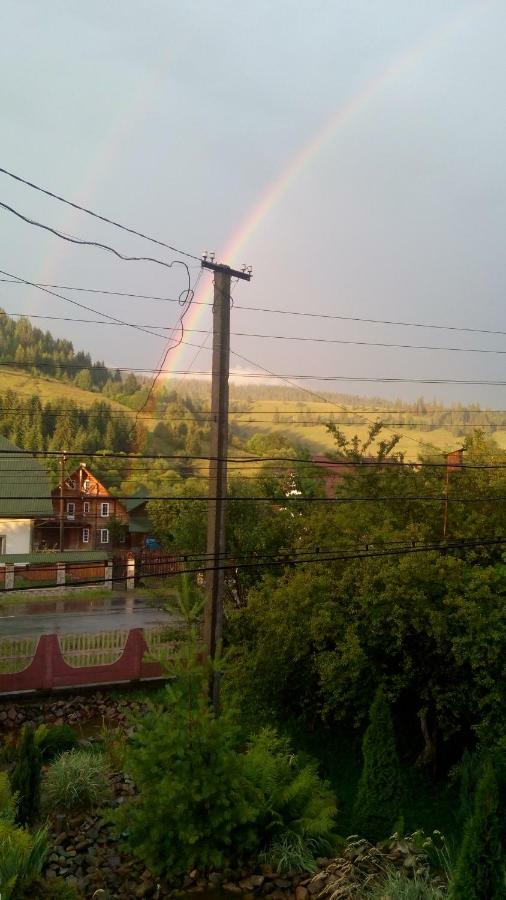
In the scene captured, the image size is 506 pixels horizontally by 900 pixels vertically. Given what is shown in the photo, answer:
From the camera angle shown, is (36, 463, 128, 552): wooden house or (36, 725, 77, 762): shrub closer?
(36, 725, 77, 762): shrub

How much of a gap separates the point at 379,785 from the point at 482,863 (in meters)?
3.95

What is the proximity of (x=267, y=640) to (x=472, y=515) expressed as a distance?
492cm

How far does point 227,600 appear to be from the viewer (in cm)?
2127

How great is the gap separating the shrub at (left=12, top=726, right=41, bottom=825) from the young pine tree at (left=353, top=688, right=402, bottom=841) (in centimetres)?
464

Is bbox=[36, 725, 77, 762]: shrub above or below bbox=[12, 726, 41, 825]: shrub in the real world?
below

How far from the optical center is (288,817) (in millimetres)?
9539

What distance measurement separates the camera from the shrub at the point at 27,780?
33.5 ft

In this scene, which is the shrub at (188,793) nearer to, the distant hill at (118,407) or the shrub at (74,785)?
the shrub at (74,785)

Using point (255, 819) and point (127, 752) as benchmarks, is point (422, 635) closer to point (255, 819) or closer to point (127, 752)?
point (255, 819)

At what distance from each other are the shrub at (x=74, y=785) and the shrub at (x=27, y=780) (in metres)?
0.83

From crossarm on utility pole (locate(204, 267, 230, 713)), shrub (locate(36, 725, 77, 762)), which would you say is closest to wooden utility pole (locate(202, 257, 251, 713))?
crossarm on utility pole (locate(204, 267, 230, 713))

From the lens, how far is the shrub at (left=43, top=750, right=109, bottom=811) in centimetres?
1122

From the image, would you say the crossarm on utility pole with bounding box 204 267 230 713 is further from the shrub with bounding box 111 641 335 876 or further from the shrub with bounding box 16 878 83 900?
the shrub with bounding box 16 878 83 900

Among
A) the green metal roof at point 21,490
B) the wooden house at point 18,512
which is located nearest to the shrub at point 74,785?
the wooden house at point 18,512
